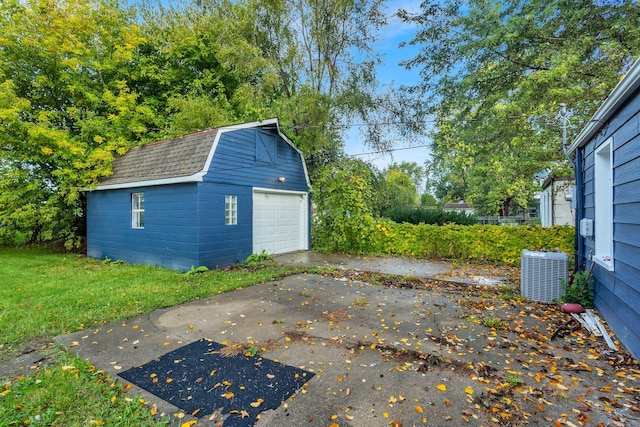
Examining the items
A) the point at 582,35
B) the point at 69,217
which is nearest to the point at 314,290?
the point at 582,35

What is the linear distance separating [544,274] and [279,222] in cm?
690

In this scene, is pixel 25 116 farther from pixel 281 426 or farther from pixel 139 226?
pixel 281 426

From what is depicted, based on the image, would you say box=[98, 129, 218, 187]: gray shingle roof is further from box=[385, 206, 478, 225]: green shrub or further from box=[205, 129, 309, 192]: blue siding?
box=[385, 206, 478, 225]: green shrub

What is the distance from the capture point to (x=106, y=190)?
9.31 meters

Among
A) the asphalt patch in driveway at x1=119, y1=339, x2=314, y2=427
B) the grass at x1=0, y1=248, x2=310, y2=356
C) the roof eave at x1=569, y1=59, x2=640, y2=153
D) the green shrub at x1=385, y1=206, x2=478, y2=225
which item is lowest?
the asphalt patch in driveway at x1=119, y1=339, x2=314, y2=427

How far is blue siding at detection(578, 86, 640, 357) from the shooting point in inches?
116

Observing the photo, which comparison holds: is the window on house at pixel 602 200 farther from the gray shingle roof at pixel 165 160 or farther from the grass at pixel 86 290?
the gray shingle roof at pixel 165 160

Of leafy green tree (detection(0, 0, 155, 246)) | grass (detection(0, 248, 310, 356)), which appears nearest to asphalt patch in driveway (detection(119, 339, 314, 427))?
grass (detection(0, 248, 310, 356))

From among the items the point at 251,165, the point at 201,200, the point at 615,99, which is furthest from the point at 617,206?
the point at 251,165

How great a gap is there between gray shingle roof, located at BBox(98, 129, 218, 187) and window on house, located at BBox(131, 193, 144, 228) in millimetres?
459

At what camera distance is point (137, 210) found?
8.62 metres

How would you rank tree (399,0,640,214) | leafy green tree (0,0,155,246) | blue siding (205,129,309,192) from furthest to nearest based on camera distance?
leafy green tree (0,0,155,246), blue siding (205,129,309,192), tree (399,0,640,214)

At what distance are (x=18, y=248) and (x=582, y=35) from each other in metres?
18.4

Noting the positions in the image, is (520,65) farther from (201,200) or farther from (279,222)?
(201,200)
